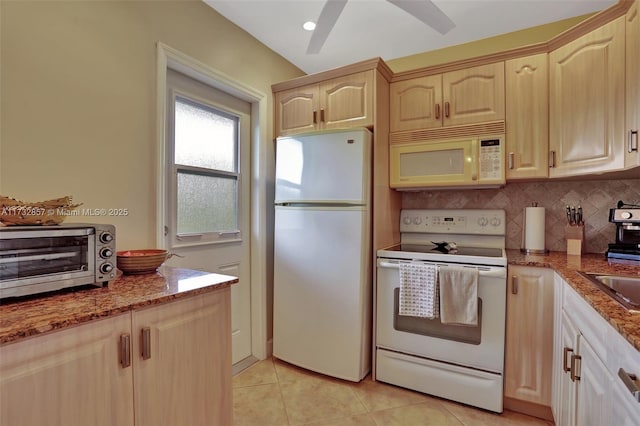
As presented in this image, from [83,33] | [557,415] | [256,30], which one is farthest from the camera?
[256,30]

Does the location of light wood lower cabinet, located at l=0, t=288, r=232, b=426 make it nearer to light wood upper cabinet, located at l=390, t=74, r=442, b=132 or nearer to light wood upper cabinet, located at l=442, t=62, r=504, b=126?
light wood upper cabinet, located at l=390, t=74, r=442, b=132

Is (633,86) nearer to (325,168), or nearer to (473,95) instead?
(473,95)

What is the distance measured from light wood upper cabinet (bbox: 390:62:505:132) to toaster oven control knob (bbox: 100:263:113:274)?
1.95m

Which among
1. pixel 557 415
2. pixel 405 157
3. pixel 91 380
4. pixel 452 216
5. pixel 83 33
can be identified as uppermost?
pixel 83 33

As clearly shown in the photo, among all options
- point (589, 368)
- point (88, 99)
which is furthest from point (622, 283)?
point (88, 99)

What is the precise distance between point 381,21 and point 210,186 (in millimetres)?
1631

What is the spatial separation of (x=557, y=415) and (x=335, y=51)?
2.72 m

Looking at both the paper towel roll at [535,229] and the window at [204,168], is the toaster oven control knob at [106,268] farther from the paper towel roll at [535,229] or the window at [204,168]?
the paper towel roll at [535,229]

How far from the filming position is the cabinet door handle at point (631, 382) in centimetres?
70

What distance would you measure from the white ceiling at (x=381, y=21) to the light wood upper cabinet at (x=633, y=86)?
66cm

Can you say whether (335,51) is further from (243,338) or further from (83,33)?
(243,338)

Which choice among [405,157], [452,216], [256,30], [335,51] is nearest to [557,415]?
[452,216]

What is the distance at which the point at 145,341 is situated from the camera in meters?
1.06

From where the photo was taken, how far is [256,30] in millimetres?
2314
